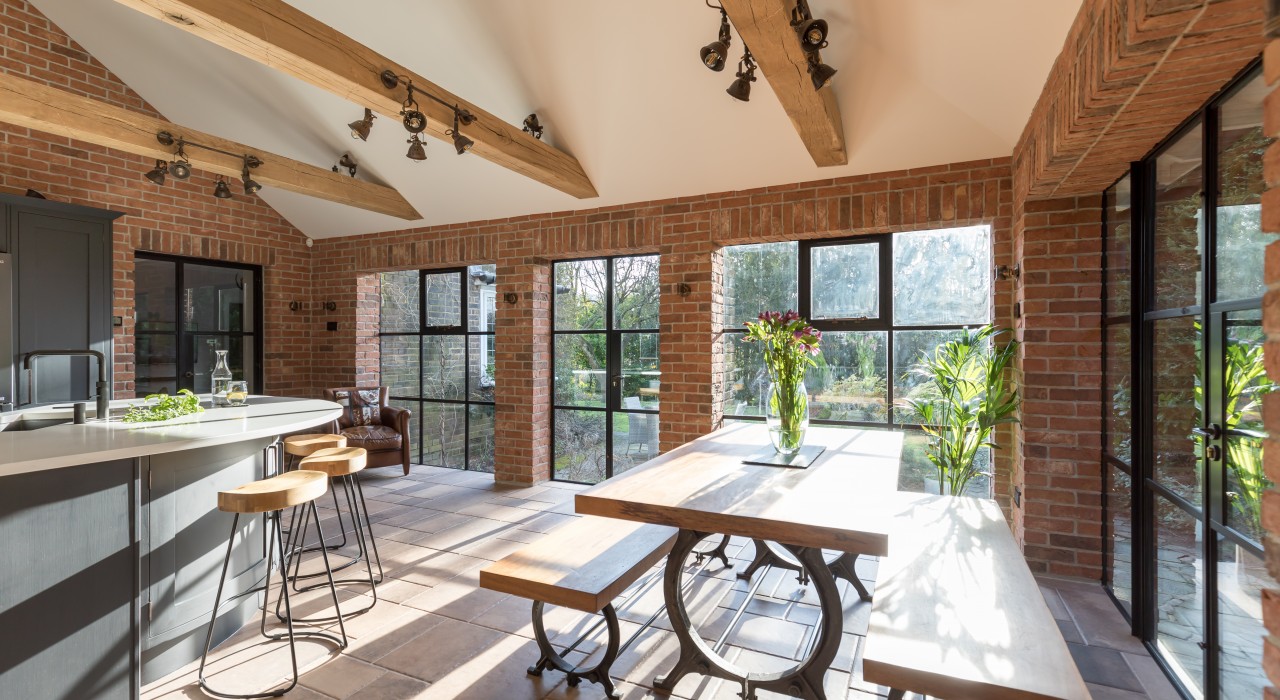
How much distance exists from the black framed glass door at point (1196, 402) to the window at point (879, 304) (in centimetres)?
100

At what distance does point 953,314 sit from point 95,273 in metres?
6.05

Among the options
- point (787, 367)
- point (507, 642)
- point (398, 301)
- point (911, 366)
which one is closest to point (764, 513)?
point (787, 367)

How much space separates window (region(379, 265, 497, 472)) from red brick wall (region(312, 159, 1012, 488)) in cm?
26

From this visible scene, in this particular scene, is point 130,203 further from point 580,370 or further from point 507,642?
point 507,642

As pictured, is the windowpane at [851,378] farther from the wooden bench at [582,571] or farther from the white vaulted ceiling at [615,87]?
the wooden bench at [582,571]

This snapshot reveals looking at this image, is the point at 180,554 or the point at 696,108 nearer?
the point at 180,554

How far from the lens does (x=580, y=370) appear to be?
16.9 feet

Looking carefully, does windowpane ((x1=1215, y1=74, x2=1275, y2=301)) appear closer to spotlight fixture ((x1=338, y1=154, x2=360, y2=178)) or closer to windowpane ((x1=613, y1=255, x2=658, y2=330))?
windowpane ((x1=613, y1=255, x2=658, y2=330))

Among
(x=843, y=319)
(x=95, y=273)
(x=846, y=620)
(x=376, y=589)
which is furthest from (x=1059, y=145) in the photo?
(x=95, y=273)

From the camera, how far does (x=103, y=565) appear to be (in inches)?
77.7

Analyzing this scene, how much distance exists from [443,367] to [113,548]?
12.6 feet

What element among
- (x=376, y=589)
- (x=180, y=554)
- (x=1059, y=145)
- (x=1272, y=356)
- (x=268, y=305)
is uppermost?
(x=1059, y=145)

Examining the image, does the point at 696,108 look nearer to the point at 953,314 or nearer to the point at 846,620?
the point at 953,314

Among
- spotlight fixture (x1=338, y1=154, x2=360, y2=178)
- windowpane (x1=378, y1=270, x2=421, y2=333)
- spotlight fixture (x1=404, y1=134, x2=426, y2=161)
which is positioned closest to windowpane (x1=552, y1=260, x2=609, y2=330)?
windowpane (x1=378, y1=270, x2=421, y2=333)
